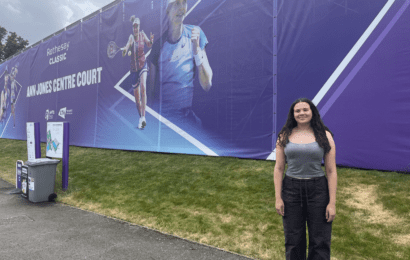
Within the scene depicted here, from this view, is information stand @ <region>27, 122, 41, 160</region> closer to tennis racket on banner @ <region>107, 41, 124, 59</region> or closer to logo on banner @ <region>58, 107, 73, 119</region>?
tennis racket on banner @ <region>107, 41, 124, 59</region>

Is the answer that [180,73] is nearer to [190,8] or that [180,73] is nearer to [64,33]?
[190,8]

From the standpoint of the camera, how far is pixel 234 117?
297 inches

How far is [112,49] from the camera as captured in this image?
1169cm

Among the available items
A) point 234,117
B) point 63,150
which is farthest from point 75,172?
point 234,117

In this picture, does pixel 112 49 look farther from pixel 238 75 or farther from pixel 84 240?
pixel 84 240

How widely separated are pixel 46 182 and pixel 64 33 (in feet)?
36.4

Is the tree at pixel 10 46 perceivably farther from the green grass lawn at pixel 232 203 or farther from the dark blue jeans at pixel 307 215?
the dark blue jeans at pixel 307 215

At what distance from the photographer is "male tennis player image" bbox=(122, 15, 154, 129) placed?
10016 mm

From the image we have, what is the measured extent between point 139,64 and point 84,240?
24.7 feet

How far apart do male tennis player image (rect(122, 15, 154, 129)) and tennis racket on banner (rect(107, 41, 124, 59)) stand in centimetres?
76

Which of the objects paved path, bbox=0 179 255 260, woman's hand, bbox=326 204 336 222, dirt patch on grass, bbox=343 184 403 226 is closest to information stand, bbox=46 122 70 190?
paved path, bbox=0 179 255 260

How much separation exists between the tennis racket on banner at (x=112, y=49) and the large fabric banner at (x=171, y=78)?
0.04 metres

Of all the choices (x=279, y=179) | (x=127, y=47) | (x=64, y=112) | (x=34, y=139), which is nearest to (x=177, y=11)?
(x=127, y=47)

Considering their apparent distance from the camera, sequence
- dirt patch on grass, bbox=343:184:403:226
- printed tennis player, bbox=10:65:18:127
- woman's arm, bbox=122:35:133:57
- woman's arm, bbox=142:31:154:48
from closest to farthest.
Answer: dirt patch on grass, bbox=343:184:403:226
woman's arm, bbox=142:31:154:48
woman's arm, bbox=122:35:133:57
printed tennis player, bbox=10:65:18:127
